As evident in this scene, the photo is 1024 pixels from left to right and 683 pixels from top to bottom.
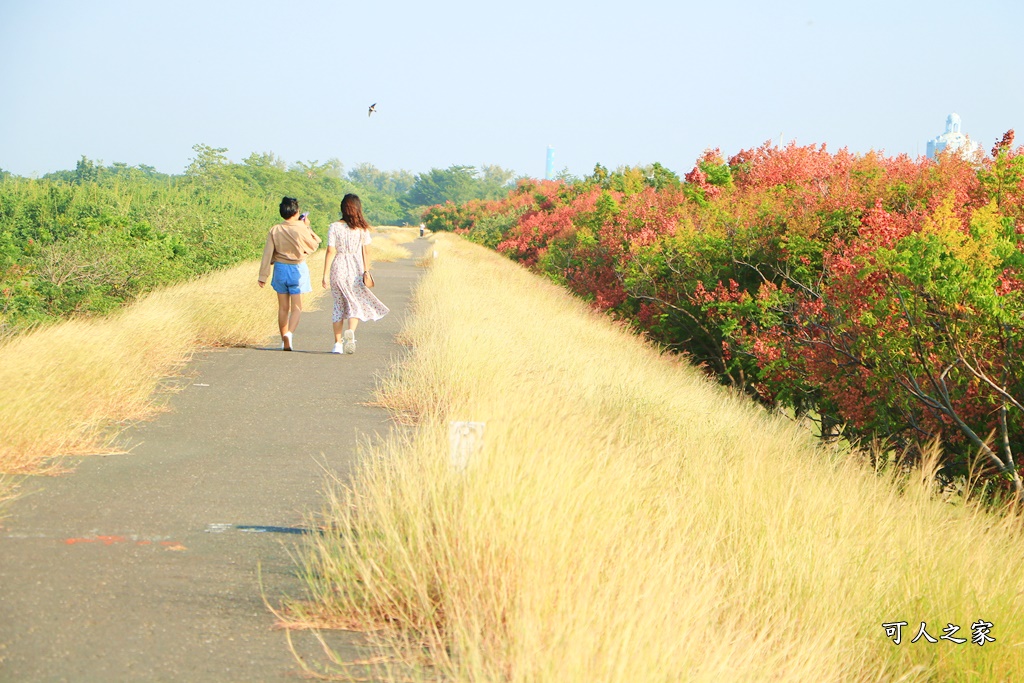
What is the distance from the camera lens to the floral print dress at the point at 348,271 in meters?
13.2

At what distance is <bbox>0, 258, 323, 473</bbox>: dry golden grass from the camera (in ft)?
22.9

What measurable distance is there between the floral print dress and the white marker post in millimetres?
8086

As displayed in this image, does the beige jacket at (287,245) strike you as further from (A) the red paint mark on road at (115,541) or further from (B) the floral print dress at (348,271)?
(A) the red paint mark on road at (115,541)

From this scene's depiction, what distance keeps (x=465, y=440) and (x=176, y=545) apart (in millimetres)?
1504

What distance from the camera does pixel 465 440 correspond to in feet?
17.3

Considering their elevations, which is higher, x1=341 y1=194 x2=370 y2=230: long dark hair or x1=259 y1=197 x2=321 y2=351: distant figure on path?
x1=341 y1=194 x2=370 y2=230: long dark hair

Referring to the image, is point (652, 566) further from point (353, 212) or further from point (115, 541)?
point (353, 212)

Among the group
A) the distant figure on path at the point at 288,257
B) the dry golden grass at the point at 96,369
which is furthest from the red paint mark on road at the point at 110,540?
the distant figure on path at the point at 288,257

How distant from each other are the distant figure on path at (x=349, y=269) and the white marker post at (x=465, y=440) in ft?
26.5

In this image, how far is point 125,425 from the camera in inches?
327

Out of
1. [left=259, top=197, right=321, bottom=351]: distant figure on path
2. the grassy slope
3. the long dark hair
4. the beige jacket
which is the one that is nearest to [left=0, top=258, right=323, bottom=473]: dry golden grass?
the grassy slope

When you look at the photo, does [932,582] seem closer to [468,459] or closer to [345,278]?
[468,459]

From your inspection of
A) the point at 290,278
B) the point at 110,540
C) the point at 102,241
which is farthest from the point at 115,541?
the point at 102,241

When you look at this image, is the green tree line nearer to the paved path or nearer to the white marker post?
the paved path
